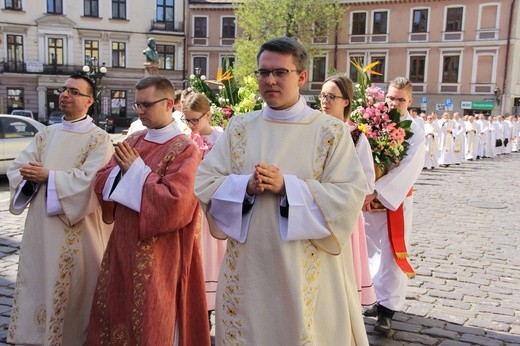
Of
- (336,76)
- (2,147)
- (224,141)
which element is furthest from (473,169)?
(224,141)

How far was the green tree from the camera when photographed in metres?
36.5

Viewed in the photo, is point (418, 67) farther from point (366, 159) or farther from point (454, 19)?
point (366, 159)

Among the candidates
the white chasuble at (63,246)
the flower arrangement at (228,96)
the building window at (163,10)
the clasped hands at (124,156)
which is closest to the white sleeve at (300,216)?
the clasped hands at (124,156)

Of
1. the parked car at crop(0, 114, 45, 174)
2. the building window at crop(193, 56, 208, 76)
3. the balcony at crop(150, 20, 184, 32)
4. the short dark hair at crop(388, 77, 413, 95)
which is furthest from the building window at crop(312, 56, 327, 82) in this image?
the short dark hair at crop(388, 77, 413, 95)

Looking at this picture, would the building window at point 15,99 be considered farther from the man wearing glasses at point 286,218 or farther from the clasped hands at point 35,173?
the man wearing glasses at point 286,218

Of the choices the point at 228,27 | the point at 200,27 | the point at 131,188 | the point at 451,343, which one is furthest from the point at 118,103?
the point at 131,188

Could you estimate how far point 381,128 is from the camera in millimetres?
4590

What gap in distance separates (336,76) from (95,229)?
2.12m

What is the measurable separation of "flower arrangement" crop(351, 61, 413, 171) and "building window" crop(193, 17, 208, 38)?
42550 mm

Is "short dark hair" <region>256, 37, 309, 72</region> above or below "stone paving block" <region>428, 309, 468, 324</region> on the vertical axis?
above

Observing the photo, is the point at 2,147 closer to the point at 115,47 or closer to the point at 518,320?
the point at 518,320

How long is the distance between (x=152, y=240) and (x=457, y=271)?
4.29m

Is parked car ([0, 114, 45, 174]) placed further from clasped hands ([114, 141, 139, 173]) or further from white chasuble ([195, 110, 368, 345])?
white chasuble ([195, 110, 368, 345])

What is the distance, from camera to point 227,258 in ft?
9.87
